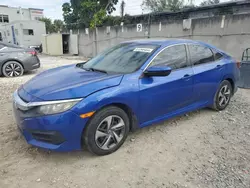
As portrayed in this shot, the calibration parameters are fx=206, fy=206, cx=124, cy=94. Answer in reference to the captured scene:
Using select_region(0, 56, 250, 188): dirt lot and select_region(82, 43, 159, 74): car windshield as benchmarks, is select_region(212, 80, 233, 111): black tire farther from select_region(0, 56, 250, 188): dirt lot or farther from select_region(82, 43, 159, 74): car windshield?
select_region(82, 43, 159, 74): car windshield

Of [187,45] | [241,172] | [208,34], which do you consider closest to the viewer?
[241,172]

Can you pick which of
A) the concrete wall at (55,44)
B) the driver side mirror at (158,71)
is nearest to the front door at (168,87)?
the driver side mirror at (158,71)

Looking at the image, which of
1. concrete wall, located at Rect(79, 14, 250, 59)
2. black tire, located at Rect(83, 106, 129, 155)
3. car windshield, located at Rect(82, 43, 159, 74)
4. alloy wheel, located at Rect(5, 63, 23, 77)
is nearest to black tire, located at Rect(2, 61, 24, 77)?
alloy wheel, located at Rect(5, 63, 23, 77)

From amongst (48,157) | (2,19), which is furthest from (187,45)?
(2,19)

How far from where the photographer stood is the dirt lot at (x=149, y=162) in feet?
7.30

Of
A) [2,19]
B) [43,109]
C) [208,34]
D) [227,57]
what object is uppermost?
[2,19]

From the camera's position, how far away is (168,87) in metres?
2.98

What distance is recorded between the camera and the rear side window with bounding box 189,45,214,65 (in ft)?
11.4

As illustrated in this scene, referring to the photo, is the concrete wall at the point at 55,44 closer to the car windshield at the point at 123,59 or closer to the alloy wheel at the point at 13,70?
the alloy wheel at the point at 13,70

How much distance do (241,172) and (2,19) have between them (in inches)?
1477

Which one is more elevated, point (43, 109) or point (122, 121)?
point (43, 109)

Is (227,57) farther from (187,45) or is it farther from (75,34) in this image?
(75,34)

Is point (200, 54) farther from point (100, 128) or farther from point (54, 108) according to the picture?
point (54, 108)

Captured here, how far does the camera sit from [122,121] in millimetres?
2668
